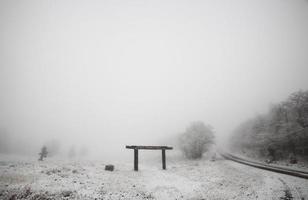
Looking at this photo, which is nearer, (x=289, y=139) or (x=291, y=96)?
(x=289, y=139)

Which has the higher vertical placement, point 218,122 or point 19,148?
point 218,122

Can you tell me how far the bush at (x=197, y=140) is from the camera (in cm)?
3300

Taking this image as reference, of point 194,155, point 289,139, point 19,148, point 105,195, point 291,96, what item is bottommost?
point 19,148

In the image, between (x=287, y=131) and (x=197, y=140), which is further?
(x=197, y=140)

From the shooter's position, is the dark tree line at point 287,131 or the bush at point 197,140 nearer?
the dark tree line at point 287,131

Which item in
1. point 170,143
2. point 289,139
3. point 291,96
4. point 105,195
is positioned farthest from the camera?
point 170,143

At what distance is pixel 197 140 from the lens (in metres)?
32.9

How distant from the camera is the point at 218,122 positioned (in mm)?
186625

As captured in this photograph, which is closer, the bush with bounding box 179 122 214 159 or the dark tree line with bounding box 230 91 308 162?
the dark tree line with bounding box 230 91 308 162

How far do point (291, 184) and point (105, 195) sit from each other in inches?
630

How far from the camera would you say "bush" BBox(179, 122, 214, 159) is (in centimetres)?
3300

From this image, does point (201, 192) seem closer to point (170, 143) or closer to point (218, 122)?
point (170, 143)

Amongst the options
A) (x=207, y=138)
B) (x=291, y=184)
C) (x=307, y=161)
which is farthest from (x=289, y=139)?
(x=291, y=184)

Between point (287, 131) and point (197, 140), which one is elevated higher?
point (287, 131)
